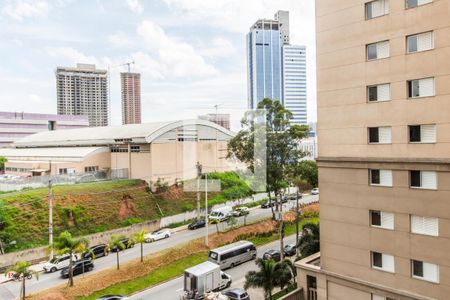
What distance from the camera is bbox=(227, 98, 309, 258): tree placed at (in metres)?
21.9

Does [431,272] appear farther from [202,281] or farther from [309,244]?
[202,281]

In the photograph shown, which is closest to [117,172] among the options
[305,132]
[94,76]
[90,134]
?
[90,134]

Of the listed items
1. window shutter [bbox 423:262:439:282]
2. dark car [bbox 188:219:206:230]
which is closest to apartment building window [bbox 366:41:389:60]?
window shutter [bbox 423:262:439:282]

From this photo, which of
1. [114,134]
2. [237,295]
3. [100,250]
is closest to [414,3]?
[237,295]

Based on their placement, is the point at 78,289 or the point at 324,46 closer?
the point at 324,46

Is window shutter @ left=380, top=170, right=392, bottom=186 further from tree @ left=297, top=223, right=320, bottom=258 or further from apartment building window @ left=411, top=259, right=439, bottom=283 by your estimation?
tree @ left=297, top=223, right=320, bottom=258

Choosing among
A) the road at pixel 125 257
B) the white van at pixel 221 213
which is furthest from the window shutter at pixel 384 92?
the white van at pixel 221 213

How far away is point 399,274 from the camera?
9.55 metres

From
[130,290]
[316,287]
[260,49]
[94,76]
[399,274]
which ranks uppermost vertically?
[94,76]

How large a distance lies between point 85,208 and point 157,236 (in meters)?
4.66

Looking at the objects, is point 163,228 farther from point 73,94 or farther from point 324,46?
point 73,94

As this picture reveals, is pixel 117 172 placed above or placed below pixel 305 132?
below

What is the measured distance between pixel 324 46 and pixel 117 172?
21.3 m

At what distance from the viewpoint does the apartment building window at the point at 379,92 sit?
961 centimetres
